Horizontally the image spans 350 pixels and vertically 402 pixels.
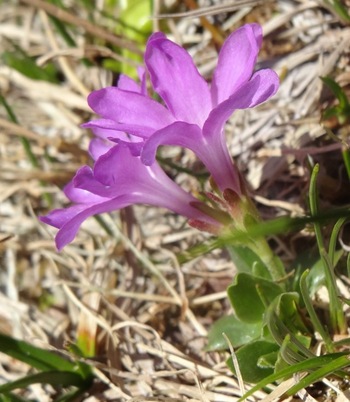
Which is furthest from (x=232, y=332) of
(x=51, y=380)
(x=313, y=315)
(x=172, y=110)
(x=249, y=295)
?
(x=172, y=110)

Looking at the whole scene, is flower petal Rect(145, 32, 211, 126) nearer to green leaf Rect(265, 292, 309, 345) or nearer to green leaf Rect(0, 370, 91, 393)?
green leaf Rect(265, 292, 309, 345)

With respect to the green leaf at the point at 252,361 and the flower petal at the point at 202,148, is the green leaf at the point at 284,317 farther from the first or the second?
the flower petal at the point at 202,148

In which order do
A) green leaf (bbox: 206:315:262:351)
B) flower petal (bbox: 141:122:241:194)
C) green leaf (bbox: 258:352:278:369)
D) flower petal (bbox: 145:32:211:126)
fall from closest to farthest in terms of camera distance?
flower petal (bbox: 141:122:241:194) < flower petal (bbox: 145:32:211:126) < green leaf (bbox: 258:352:278:369) < green leaf (bbox: 206:315:262:351)

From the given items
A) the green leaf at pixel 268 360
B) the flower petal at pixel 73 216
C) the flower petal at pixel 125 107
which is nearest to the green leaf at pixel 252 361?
the green leaf at pixel 268 360

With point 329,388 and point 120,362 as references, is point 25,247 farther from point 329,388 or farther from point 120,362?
point 329,388

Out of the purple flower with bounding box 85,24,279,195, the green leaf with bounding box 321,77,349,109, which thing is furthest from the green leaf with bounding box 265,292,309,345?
the green leaf with bounding box 321,77,349,109

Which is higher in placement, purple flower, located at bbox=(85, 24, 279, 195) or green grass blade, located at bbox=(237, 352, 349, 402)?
purple flower, located at bbox=(85, 24, 279, 195)
